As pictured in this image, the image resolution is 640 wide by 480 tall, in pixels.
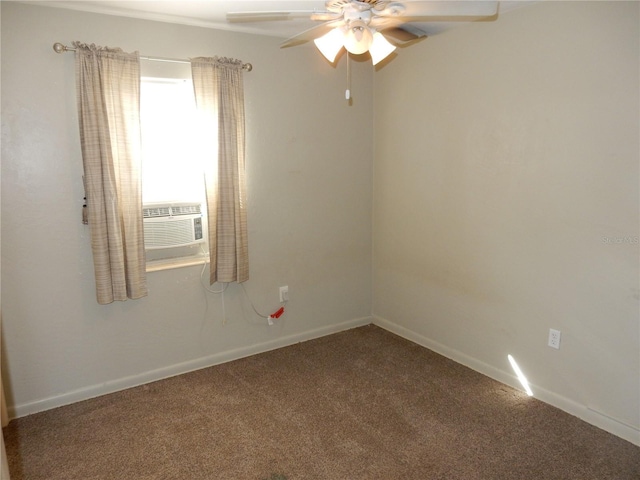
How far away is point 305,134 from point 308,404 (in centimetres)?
192

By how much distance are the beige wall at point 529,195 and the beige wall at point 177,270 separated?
478 mm

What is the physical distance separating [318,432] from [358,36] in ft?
6.47

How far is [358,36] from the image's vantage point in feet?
5.79

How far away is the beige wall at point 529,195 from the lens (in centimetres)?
212

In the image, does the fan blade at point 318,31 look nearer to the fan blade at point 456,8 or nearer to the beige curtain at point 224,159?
the fan blade at point 456,8

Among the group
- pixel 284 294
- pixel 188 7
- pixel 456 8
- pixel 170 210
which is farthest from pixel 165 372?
pixel 456 8

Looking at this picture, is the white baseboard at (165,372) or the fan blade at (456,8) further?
the white baseboard at (165,372)

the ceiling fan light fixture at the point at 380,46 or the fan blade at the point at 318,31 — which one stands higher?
the fan blade at the point at 318,31

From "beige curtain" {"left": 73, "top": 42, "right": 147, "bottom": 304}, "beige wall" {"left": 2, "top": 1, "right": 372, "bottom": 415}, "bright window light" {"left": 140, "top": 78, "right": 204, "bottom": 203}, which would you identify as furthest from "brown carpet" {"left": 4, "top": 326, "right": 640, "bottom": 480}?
"bright window light" {"left": 140, "top": 78, "right": 204, "bottom": 203}

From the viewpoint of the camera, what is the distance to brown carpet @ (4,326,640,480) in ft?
6.59

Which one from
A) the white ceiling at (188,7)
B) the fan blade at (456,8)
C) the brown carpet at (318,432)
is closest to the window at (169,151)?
the white ceiling at (188,7)

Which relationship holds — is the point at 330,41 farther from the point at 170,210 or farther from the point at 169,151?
the point at 170,210

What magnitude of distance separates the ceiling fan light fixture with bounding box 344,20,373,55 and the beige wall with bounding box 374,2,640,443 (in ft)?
3.87

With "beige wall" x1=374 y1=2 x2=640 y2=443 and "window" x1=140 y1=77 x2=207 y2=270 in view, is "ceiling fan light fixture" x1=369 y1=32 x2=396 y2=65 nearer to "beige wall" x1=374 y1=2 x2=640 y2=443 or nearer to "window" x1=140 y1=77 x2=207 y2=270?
"beige wall" x1=374 y1=2 x2=640 y2=443
